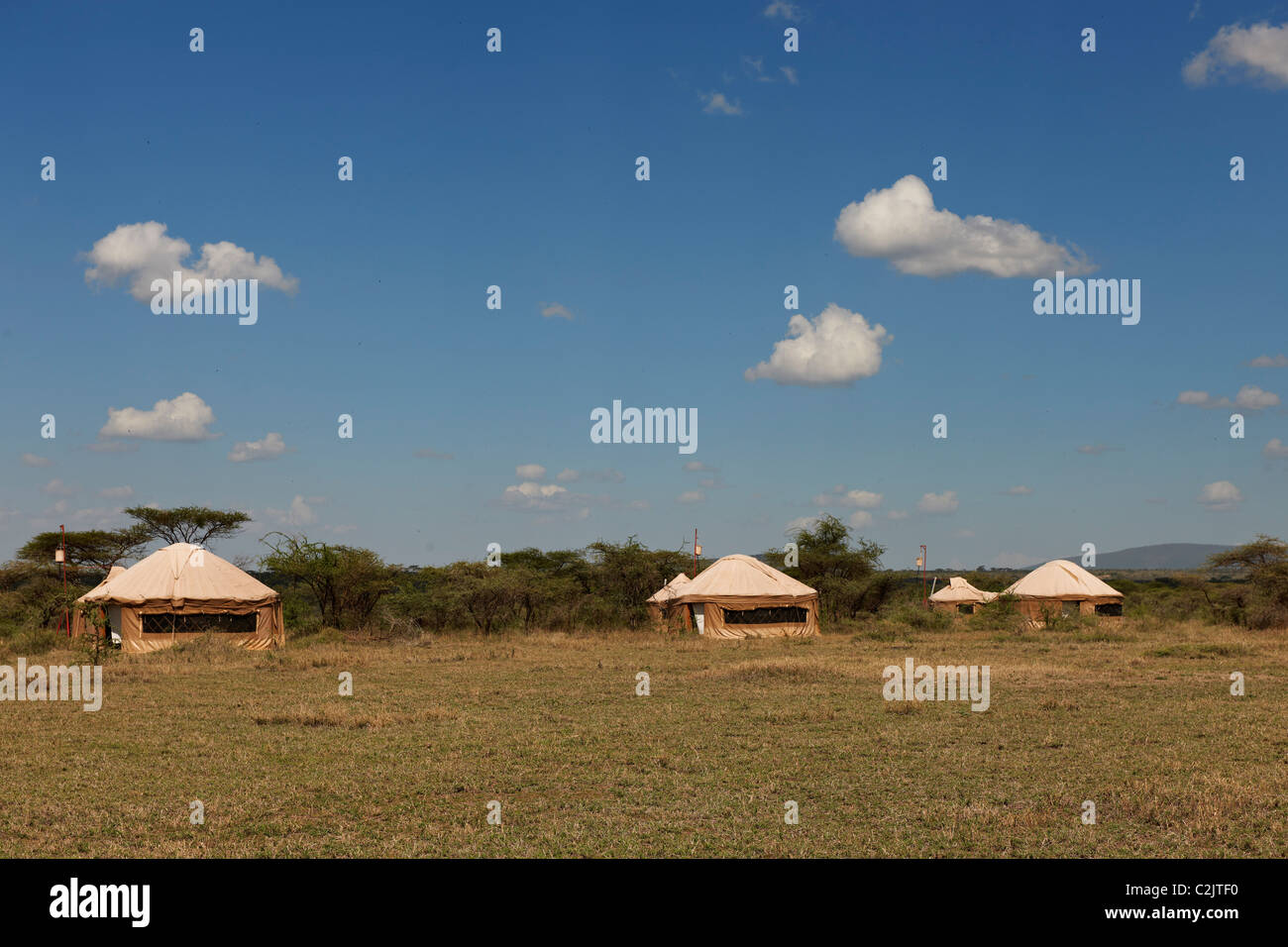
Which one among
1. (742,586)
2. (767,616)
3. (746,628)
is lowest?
(746,628)

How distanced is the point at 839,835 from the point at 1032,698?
1038 centimetres

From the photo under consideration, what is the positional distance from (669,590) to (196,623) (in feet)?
63.8

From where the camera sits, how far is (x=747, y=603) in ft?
129

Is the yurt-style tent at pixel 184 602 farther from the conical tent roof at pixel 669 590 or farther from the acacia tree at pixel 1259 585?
the acacia tree at pixel 1259 585

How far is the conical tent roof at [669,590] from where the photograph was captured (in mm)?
42375

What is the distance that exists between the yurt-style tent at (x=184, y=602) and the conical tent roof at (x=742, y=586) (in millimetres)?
16026

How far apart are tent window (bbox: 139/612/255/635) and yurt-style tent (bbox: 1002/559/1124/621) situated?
35.0 m

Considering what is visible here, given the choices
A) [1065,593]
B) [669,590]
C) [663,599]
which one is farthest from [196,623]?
[1065,593]

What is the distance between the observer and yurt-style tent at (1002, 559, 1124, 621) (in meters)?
50.3

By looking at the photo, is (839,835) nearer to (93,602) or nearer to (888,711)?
(888,711)

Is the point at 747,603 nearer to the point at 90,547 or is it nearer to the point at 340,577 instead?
the point at 340,577

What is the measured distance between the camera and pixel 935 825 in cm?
874

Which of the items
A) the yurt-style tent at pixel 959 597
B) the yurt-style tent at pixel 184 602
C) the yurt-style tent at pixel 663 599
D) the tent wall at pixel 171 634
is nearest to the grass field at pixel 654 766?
the tent wall at pixel 171 634
